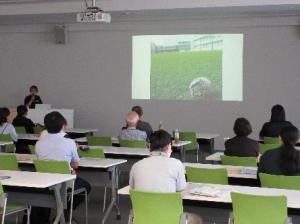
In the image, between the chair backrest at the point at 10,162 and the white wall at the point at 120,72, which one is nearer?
the chair backrest at the point at 10,162

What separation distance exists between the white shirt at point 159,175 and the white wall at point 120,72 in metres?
7.61

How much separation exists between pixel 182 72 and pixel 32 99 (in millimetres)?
3556

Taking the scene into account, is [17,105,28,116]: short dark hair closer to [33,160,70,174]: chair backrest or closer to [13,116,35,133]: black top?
[13,116,35,133]: black top

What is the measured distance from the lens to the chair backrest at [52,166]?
472cm

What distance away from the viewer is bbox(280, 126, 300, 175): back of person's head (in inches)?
171

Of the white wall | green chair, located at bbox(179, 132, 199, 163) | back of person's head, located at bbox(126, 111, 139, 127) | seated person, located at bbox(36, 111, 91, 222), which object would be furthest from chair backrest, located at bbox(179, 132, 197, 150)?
seated person, located at bbox(36, 111, 91, 222)

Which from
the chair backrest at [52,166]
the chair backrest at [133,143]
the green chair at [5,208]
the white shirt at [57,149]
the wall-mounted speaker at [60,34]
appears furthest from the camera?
the wall-mounted speaker at [60,34]

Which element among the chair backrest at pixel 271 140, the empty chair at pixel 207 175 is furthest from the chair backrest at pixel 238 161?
the chair backrest at pixel 271 140

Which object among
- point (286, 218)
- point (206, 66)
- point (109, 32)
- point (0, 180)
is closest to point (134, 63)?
point (109, 32)

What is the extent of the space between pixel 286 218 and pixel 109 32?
9.62 meters

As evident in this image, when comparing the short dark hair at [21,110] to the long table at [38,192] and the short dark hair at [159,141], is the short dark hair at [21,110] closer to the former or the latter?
the long table at [38,192]

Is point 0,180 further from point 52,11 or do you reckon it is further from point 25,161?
point 52,11

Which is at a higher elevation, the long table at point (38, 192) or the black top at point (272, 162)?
the black top at point (272, 162)

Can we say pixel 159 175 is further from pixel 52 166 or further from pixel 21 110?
pixel 21 110
